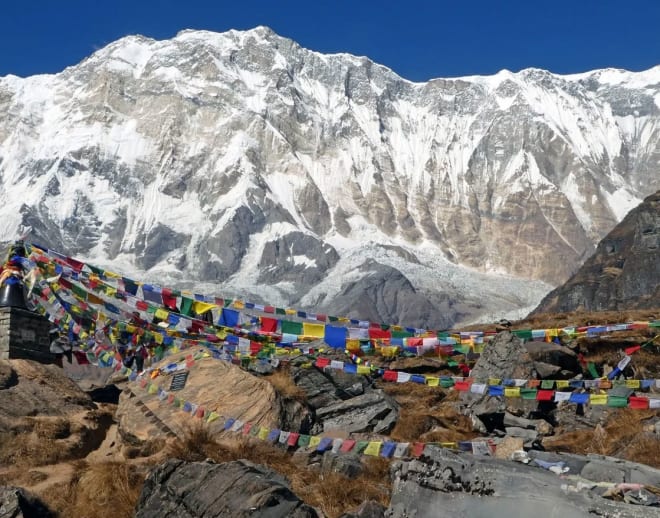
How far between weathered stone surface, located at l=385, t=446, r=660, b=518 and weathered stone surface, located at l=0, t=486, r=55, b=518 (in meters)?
4.33

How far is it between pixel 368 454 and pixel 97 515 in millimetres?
3874

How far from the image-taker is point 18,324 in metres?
19.3

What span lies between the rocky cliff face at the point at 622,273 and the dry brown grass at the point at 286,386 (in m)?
133

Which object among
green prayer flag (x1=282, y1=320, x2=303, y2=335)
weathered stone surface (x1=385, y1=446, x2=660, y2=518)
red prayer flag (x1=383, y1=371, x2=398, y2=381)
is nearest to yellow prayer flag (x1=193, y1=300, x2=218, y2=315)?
green prayer flag (x1=282, y1=320, x2=303, y2=335)

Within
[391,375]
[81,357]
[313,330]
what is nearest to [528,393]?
[391,375]

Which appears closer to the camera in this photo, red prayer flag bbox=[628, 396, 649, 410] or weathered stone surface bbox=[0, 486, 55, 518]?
weathered stone surface bbox=[0, 486, 55, 518]

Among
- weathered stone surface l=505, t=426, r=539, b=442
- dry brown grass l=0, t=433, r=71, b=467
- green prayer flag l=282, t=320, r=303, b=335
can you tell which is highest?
green prayer flag l=282, t=320, r=303, b=335

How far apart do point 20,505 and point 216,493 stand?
8.57 feet

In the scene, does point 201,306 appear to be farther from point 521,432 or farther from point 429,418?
point 521,432

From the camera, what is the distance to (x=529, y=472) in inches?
341

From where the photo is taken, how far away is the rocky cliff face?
156 meters

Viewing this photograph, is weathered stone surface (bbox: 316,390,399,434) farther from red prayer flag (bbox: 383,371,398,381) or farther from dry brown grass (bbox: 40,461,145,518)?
dry brown grass (bbox: 40,461,145,518)

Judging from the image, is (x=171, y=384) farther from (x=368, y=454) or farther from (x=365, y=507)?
(x=365, y=507)

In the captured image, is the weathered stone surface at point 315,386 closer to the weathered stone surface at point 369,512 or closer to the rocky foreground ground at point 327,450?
the rocky foreground ground at point 327,450
